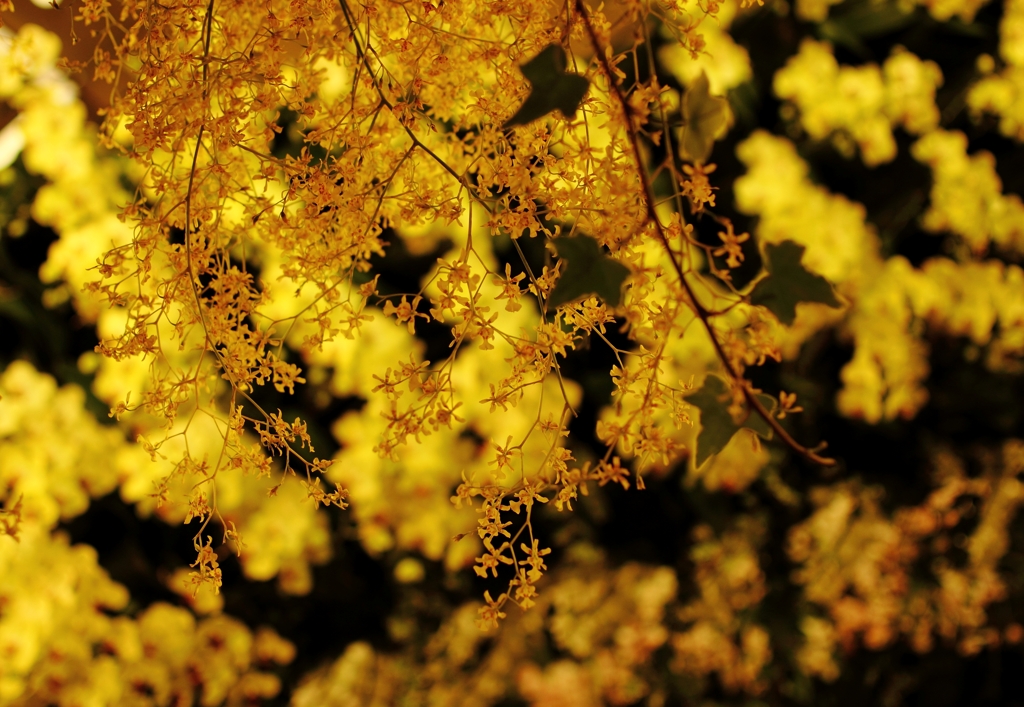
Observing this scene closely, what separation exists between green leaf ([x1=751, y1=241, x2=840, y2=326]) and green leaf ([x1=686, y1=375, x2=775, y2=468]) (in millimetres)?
31

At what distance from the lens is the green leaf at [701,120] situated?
26 cm

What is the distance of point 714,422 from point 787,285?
48 millimetres

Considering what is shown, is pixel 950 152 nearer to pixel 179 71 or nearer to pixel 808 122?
pixel 808 122

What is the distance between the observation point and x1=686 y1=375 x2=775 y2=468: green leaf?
253 millimetres

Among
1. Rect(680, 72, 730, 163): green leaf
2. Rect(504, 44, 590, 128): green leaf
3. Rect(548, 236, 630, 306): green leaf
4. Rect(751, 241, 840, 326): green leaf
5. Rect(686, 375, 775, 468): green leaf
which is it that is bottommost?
Rect(686, 375, 775, 468): green leaf

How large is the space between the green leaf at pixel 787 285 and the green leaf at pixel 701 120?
0.04m

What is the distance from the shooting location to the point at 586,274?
0.22 m

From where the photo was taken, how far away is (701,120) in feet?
0.85

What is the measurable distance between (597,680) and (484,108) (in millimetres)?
940

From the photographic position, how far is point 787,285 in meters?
0.25

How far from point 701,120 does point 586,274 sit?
8 cm

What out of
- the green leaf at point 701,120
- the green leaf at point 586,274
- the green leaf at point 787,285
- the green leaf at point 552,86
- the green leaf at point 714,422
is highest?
the green leaf at point 701,120

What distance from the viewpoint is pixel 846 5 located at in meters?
1.38

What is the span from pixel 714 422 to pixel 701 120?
0.10 m
